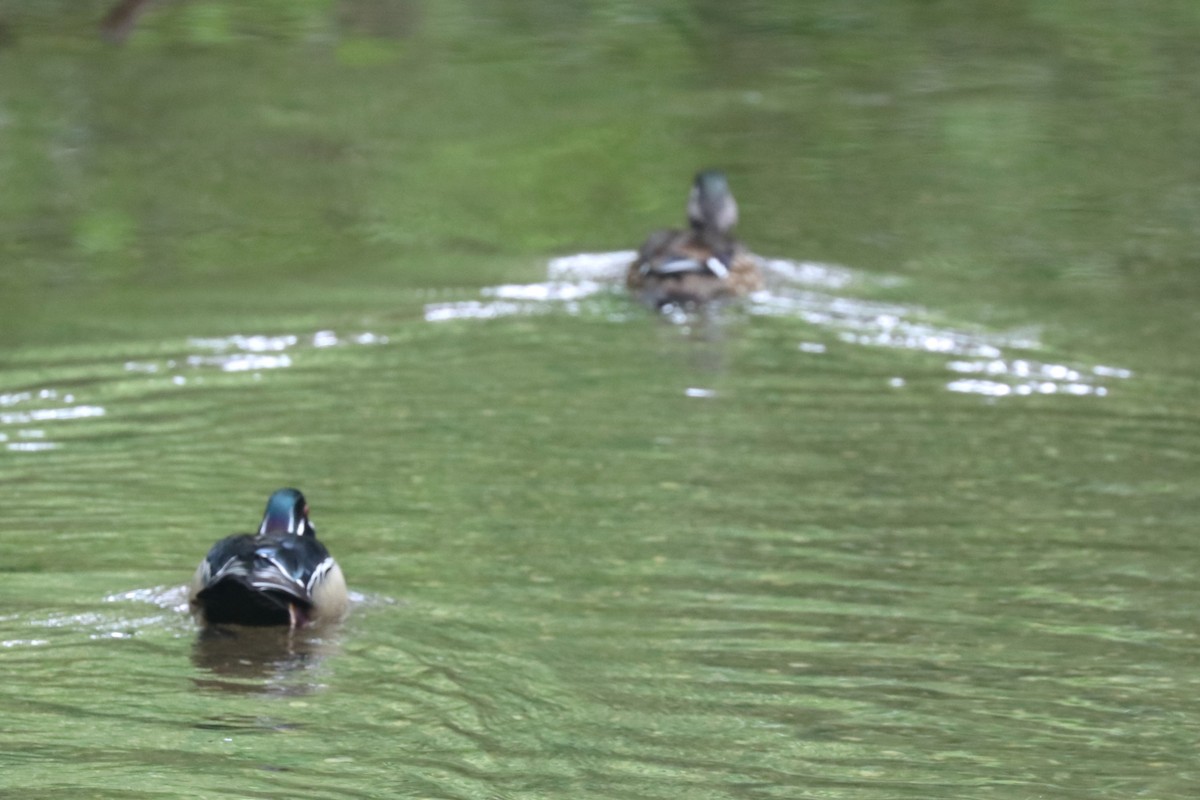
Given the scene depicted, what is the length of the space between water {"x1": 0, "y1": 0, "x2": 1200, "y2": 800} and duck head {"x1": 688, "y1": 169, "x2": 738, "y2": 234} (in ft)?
2.10

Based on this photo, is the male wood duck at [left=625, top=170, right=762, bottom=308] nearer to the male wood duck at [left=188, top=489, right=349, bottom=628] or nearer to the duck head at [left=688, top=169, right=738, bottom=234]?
the duck head at [left=688, top=169, right=738, bottom=234]

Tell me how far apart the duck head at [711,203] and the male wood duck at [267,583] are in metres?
7.92

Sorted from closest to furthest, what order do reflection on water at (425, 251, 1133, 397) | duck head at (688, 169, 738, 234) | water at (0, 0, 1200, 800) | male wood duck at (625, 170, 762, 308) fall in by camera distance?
water at (0, 0, 1200, 800), reflection on water at (425, 251, 1133, 397), male wood duck at (625, 170, 762, 308), duck head at (688, 169, 738, 234)

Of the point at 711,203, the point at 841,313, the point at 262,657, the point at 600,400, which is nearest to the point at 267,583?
the point at 262,657

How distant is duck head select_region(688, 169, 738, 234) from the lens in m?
15.7

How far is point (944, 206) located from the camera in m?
17.2

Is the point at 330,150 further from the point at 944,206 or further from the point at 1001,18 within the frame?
the point at 1001,18

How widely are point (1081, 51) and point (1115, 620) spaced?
14.5 meters

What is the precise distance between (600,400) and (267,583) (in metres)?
4.23

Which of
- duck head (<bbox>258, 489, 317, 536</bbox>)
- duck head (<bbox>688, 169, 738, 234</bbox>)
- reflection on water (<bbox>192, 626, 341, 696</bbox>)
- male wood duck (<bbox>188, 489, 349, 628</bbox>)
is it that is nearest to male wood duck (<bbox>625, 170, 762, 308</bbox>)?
duck head (<bbox>688, 169, 738, 234</bbox>)

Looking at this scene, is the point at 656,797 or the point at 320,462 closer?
the point at 656,797

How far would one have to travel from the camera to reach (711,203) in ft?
52.0

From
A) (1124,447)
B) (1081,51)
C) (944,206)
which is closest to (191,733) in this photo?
(1124,447)

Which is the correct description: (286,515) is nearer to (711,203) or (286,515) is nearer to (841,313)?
(841,313)
